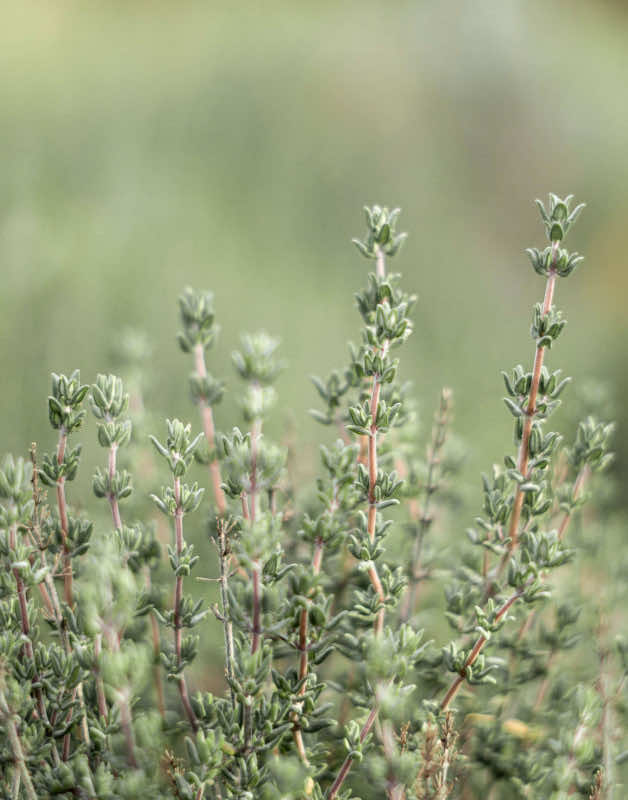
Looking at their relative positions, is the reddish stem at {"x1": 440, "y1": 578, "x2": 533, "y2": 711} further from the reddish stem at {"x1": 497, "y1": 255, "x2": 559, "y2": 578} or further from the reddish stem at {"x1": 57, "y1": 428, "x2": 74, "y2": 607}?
the reddish stem at {"x1": 57, "y1": 428, "x2": 74, "y2": 607}

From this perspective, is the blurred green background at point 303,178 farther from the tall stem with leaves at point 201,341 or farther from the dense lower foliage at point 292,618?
the dense lower foliage at point 292,618

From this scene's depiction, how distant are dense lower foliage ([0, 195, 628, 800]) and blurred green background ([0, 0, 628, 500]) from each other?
0.64m

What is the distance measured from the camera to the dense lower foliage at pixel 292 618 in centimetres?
42

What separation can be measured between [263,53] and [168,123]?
1.10 feet

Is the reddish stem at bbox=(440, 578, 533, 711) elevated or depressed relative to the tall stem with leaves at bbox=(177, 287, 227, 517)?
depressed

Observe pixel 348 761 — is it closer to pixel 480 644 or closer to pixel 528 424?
pixel 480 644

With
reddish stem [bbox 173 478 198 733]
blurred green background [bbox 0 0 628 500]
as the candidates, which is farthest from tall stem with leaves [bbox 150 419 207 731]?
blurred green background [bbox 0 0 628 500]

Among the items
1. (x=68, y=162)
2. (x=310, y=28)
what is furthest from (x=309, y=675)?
(x=310, y=28)

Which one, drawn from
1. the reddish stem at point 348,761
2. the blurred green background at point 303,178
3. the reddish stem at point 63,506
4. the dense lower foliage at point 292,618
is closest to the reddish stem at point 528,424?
the dense lower foliage at point 292,618

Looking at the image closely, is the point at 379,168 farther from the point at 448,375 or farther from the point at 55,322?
the point at 55,322

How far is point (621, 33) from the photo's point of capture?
2.22 m

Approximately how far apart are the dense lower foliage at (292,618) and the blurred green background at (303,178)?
2.09 ft

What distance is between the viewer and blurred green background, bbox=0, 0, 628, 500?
1.33 metres

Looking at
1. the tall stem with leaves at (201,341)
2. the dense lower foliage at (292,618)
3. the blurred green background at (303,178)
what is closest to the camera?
the dense lower foliage at (292,618)
